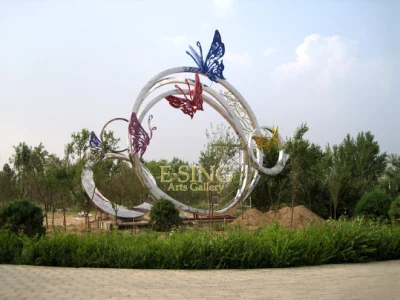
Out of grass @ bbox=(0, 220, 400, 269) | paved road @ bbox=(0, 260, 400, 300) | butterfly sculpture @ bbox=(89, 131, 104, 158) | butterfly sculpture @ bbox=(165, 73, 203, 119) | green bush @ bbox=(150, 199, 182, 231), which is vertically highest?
butterfly sculpture @ bbox=(165, 73, 203, 119)

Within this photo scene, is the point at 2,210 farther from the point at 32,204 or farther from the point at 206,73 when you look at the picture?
the point at 206,73

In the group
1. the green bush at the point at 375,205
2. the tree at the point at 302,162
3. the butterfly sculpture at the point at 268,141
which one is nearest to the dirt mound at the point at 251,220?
the tree at the point at 302,162

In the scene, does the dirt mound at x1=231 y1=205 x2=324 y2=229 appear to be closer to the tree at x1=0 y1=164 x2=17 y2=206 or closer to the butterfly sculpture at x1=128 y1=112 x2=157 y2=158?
the butterfly sculpture at x1=128 y1=112 x2=157 y2=158

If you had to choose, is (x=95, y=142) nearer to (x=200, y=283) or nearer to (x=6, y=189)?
(x=6, y=189)

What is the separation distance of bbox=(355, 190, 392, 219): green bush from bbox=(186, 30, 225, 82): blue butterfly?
20.3 ft

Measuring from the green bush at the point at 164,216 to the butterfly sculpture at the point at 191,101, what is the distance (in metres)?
3.45

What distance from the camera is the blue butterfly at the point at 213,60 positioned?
48.8 feet

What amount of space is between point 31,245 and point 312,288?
4369mm

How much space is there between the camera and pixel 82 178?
509 inches

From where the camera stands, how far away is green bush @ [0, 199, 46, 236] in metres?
8.62

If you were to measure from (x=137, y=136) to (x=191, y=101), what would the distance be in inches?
93.3

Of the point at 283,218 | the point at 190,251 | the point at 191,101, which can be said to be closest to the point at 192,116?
the point at 191,101

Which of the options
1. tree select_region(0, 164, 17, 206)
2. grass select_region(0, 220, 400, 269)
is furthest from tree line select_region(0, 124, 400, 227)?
grass select_region(0, 220, 400, 269)

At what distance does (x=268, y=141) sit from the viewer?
1642 centimetres
